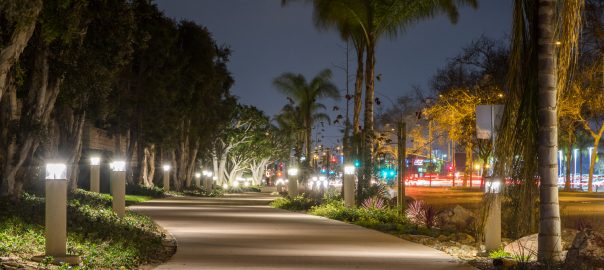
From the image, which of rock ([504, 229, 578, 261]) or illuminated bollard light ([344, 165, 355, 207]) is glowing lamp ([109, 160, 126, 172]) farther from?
rock ([504, 229, 578, 261])

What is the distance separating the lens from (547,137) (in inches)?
574

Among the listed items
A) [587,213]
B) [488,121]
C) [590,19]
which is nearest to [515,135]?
[488,121]

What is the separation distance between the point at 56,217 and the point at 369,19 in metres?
21.2

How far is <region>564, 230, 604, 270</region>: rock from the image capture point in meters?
14.0

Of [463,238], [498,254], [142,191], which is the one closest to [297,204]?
[142,191]

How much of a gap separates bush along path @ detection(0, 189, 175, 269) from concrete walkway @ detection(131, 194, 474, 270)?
571 mm

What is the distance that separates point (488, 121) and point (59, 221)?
286 inches

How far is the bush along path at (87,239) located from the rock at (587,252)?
20.5 ft

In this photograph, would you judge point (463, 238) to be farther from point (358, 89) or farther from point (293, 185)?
point (293, 185)

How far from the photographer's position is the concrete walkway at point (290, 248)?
15.9m

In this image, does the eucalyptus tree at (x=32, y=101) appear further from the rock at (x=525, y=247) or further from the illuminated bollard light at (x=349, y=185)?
the rock at (x=525, y=247)

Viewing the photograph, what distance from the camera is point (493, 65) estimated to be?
193 ft

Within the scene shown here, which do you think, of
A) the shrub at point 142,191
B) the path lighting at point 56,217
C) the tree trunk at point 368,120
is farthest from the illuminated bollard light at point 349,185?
the shrub at point 142,191

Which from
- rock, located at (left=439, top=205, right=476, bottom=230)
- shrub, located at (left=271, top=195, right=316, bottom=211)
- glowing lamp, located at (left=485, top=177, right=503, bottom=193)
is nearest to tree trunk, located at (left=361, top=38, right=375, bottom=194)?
shrub, located at (left=271, top=195, right=316, bottom=211)
